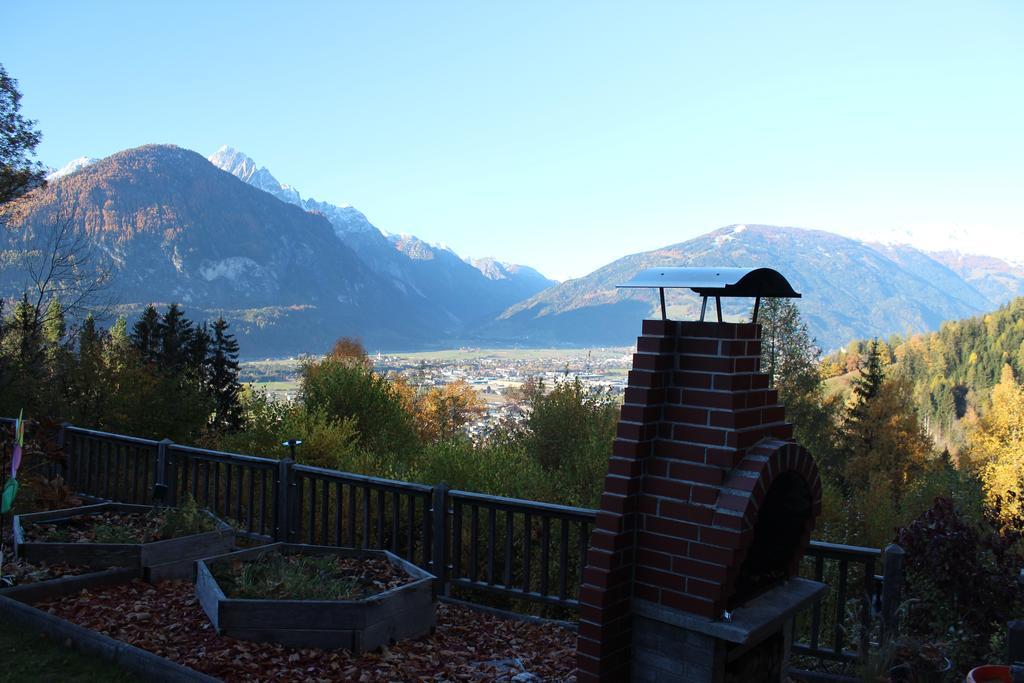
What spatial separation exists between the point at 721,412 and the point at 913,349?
12190 cm

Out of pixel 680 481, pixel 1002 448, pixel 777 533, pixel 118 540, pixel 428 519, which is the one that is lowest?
pixel 1002 448

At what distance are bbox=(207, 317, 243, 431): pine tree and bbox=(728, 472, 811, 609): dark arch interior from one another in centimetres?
3792

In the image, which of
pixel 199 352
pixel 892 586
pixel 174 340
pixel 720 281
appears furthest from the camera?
pixel 199 352

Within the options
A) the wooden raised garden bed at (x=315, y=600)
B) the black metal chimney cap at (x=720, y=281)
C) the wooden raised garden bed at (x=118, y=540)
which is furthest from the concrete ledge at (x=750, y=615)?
the wooden raised garden bed at (x=118, y=540)

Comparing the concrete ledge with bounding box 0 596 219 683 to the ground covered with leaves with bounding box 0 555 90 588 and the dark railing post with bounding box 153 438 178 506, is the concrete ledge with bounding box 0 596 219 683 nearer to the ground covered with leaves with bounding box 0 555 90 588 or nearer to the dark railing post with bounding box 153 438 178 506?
the ground covered with leaves with bounding box 0 555 90 588

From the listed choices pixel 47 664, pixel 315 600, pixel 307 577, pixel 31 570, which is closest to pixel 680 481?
pixel 315 600

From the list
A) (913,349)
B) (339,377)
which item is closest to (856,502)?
(339,377)

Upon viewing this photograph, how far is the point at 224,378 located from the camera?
A: 4291 centimetres

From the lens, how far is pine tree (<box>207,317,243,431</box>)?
40.2 metres

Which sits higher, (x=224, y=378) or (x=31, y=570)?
(x=31, y=570)

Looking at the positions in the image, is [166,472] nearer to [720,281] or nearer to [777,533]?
[777,533]

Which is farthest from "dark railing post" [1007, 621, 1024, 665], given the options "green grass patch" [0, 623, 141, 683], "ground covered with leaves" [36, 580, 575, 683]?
"green grass patch" [0, 623, 141, 683]

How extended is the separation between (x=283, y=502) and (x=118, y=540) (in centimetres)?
156

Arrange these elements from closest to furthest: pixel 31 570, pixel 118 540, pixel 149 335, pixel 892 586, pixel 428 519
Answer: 1. pixel 892 586
2. pixel 31 570
3. pixel 118 540
4. pixel 428 519
5. pixel 149 335
